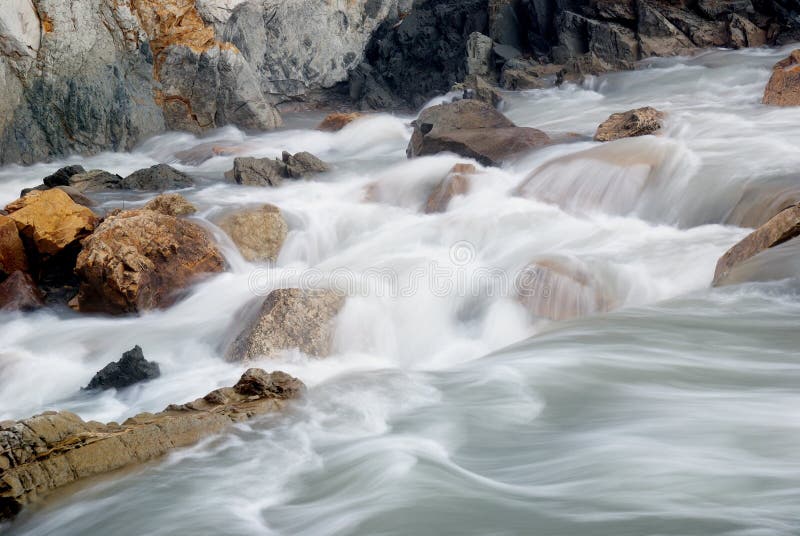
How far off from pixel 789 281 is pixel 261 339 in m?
3.69

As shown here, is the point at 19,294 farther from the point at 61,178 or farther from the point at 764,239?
the point at 764,239

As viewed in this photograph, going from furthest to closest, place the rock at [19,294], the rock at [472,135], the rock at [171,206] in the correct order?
the rock at [472,135] → the rock at [171,206] → the rock at [19,294]

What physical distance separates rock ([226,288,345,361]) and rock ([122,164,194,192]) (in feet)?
18.3

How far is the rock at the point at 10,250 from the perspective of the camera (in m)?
8.27

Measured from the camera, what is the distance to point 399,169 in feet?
35.9

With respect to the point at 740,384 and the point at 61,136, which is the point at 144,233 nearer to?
the point at 740,384

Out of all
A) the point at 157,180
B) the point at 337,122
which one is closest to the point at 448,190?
the point at 157,180

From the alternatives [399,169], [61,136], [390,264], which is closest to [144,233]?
[390,264]

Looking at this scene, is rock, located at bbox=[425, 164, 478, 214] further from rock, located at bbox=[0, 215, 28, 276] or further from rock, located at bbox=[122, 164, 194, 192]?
rock, located at bbox=[0, 215, 28, 276]

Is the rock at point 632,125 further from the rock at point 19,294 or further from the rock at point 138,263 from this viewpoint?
the rock at point 19,294

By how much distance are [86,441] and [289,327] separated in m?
2.34

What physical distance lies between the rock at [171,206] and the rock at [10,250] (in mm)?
1417

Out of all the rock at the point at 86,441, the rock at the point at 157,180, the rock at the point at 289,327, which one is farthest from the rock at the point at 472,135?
the rock at the point at 86,441

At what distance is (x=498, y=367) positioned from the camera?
527 cm
